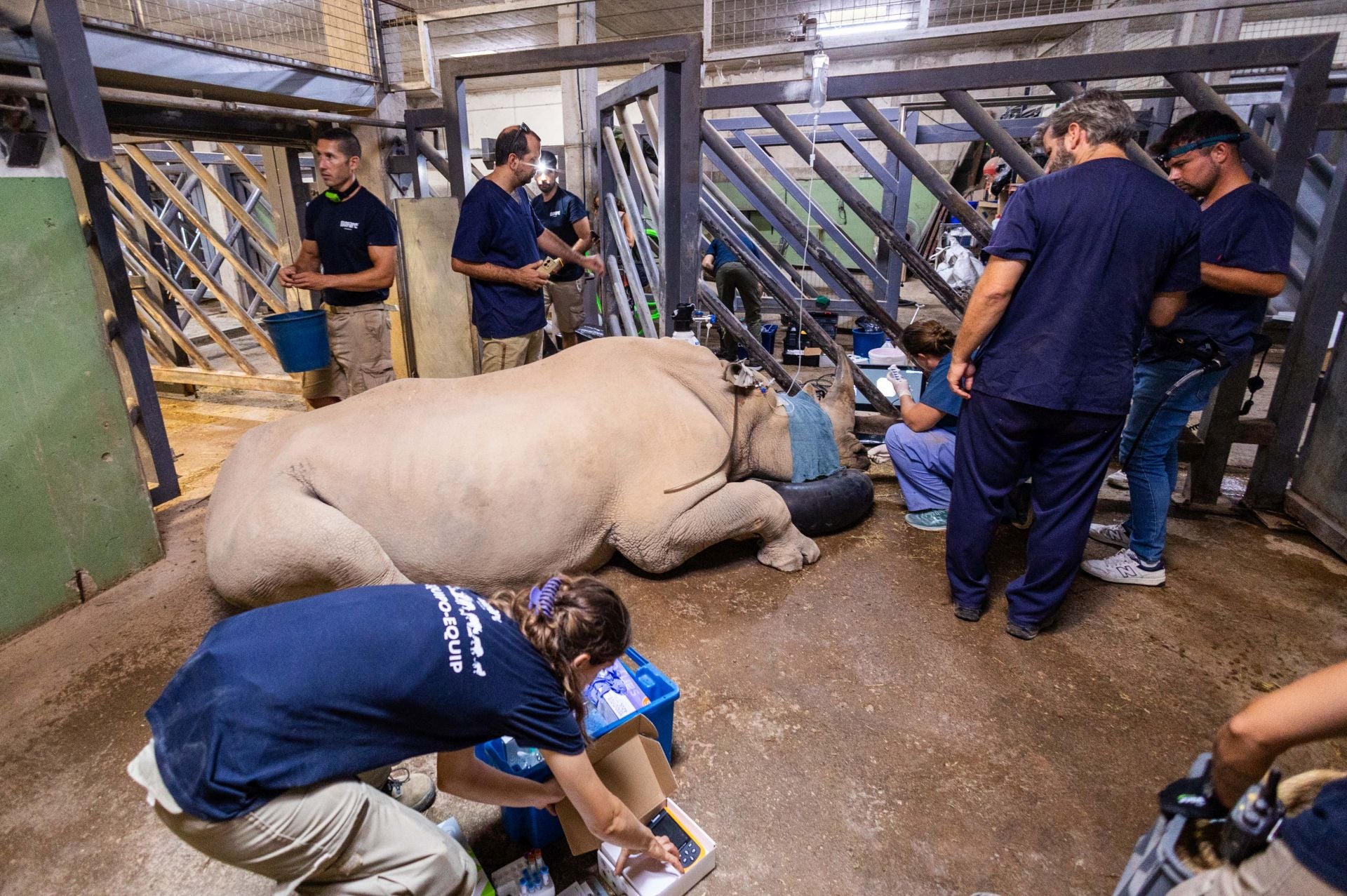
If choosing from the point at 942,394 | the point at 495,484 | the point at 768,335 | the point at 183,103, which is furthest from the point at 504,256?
the point at 768,335

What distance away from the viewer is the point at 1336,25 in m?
9.20

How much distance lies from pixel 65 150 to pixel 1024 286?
14.5 feet

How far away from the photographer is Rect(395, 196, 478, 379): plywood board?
20.9 ft

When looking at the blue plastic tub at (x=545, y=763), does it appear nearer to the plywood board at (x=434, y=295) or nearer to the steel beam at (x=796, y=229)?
the steel beam at (x=796, y=229)

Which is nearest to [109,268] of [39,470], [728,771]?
[39,470]

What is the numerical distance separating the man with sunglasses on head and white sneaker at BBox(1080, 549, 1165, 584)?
3624mm

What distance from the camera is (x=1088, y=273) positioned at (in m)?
2.80

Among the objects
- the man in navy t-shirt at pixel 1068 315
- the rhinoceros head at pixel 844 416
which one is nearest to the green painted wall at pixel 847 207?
the rhinoceros head at pixel 844 416

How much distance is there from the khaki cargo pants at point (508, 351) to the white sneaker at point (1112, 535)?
3649mm

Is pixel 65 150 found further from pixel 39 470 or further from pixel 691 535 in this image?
pixel 691 535

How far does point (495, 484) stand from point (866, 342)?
556 cm

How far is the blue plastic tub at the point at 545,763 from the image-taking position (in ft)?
6.97

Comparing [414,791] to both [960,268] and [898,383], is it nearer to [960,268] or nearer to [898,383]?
[898,383]

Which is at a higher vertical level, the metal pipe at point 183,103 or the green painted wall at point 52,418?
the metal pipe at point 183,103
